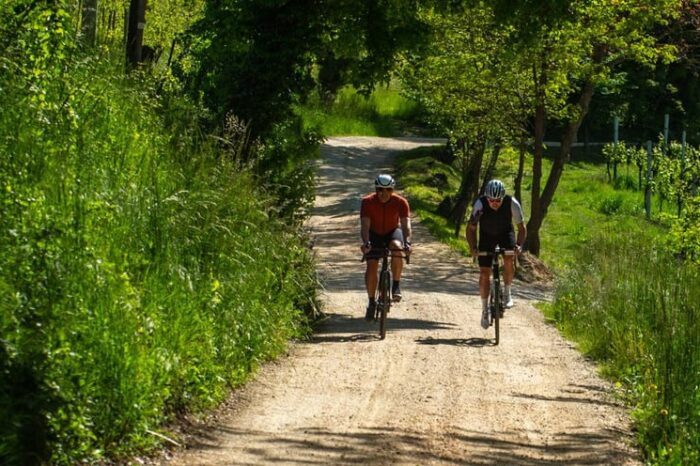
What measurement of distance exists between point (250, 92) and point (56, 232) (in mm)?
9482

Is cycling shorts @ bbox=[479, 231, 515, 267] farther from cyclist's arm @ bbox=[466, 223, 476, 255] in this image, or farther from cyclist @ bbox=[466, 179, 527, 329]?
cyclist's arm @ bbox=[466, 223, 476, 255]

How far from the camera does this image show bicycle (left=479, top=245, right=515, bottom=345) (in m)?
15.6

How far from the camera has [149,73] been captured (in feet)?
52.3

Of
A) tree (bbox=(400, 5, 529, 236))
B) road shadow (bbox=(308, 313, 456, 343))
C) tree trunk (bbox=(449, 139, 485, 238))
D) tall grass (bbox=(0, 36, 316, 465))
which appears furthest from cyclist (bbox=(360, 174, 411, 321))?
tree trunk (bbox=(449, 139, 485, 238))

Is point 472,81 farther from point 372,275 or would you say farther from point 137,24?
point 372,275

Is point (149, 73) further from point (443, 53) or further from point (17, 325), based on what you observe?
point (443, 53)

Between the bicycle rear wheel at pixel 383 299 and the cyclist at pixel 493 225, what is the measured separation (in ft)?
3.63

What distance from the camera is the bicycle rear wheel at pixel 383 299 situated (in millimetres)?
15594

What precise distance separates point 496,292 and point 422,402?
460 centimetres

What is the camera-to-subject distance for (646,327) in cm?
1342

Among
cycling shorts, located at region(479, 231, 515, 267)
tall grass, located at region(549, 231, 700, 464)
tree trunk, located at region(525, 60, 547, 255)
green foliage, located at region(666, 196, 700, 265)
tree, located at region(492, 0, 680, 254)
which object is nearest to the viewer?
tall grass, located at region(549, 231, 700, 464)

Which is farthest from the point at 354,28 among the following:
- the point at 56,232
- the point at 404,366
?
the point at 56,232

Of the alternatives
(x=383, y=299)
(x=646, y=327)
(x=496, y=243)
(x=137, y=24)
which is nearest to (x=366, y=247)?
(x=383, y=299)

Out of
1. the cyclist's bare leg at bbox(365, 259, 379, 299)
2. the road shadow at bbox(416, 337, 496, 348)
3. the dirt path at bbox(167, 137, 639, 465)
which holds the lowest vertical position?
the road shadow at bbox(416, 337, 496, 348)
